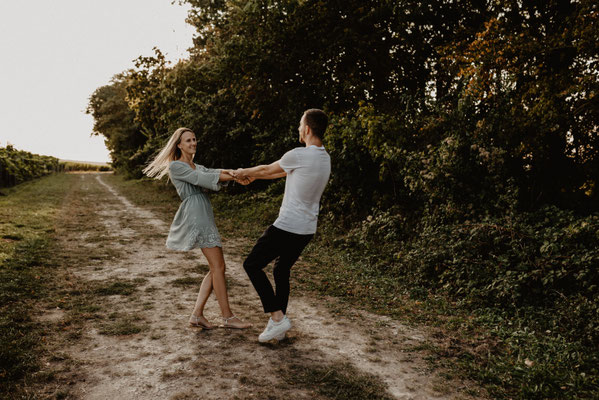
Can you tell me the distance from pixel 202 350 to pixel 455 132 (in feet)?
18.3

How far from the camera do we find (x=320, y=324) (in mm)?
4871

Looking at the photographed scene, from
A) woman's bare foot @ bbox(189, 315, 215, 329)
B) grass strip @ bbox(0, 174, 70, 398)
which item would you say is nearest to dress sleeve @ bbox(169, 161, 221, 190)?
woman's bare foot @ bbox(189, 315, 215, 329)

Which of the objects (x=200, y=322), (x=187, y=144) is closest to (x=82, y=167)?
(x=187, y=144)

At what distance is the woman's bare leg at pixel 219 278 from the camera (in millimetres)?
4453

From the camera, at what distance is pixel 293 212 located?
12.8ft

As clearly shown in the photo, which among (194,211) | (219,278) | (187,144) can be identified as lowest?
(219,278)

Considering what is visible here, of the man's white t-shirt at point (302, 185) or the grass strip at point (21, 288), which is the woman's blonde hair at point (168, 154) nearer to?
the man's white t-shirt at point (302, 185)

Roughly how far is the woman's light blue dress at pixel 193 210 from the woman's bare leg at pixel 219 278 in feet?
0.32

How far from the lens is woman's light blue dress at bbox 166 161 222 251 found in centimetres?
428

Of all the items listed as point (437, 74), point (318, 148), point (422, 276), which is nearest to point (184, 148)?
point (318, 148)

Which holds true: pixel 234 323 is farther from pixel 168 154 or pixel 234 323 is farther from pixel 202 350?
pixel 168 154

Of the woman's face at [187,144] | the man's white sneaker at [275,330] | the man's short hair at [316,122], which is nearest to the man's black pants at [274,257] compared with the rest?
the man's white sneaker at [275,330]

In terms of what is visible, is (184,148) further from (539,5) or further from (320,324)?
(539,5)

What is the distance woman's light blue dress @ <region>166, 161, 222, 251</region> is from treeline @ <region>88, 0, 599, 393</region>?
3.49 metres
